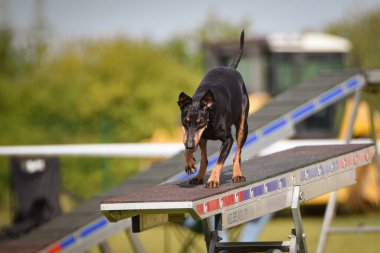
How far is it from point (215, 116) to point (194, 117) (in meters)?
0.30

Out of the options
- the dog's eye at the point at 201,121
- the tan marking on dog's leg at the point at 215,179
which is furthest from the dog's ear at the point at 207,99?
the tan marking on dog's leg at the point at 215,179

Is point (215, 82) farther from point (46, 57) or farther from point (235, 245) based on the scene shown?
point (46, 57)

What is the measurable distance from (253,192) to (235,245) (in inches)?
19.6

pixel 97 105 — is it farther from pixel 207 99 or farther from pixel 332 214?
pixel 207 99

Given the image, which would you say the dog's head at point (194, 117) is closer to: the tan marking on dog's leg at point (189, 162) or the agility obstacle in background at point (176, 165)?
the tan marking on dog's leg at point (189, 162)

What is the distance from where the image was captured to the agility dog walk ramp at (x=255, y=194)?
6.07 metres

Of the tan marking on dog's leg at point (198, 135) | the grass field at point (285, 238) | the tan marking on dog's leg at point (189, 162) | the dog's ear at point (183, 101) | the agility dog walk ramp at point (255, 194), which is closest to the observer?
the agility dog walk ramp at point (255, 194)

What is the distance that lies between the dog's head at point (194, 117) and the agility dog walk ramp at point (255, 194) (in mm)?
304

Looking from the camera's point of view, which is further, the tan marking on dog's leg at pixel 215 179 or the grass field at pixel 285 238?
the grass field at pixel 285 238

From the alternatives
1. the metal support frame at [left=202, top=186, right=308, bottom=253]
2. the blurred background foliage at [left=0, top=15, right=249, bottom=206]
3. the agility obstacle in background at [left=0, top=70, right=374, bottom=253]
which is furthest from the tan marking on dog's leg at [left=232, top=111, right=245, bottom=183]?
the blurred background foliage at [left=0, top=15, right=249, bottom=206]

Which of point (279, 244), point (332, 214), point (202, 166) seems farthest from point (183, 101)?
point (332, 214)

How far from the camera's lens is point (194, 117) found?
20.5 ft

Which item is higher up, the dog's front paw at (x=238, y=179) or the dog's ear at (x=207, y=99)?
the dog's ear at (x=207, y=99)

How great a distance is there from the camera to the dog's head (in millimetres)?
6219
